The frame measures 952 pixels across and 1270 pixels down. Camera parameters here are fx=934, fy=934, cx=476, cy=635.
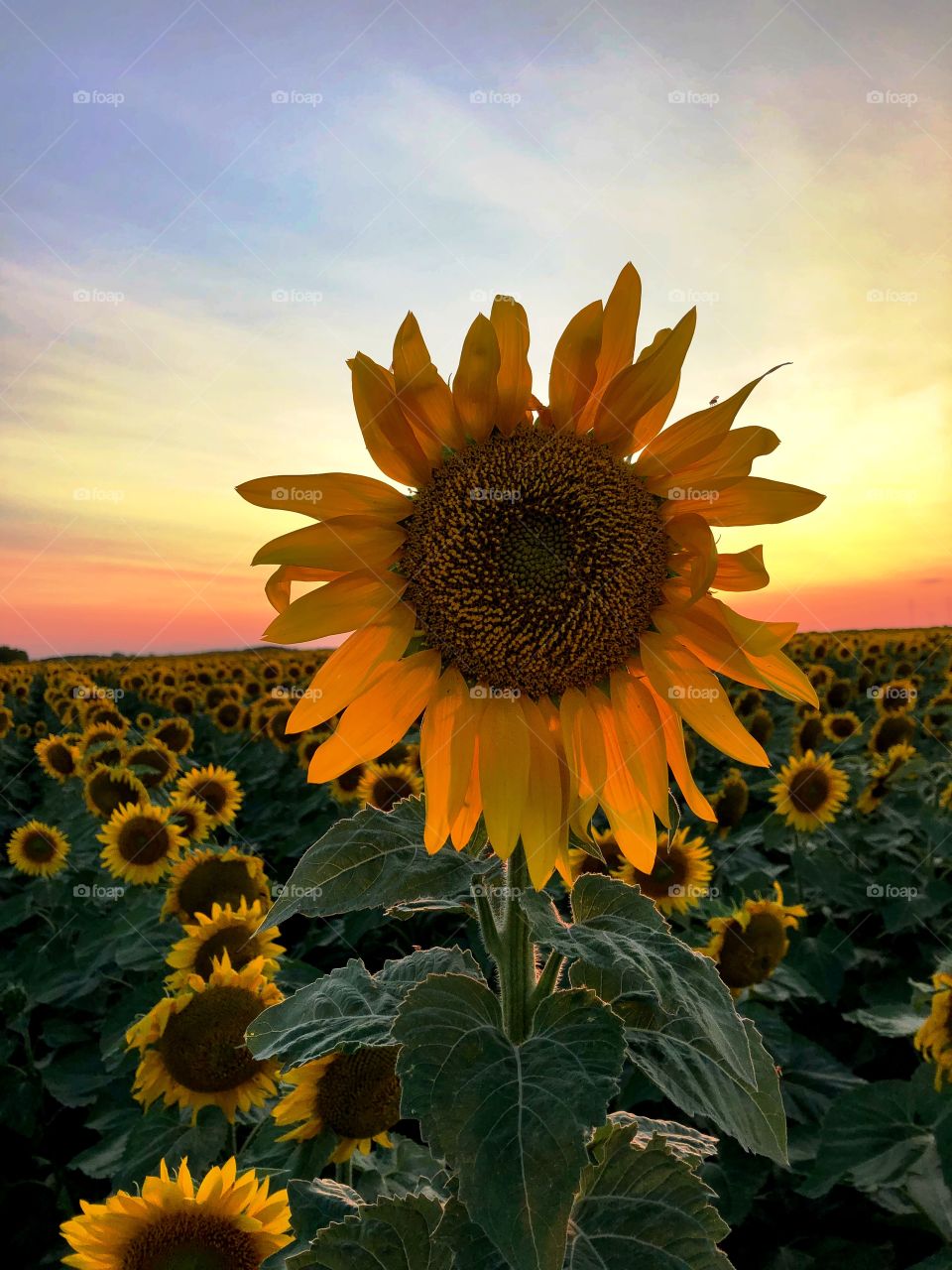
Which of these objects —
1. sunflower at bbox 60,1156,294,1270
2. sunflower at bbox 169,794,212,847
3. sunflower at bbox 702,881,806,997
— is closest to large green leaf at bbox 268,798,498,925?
sunflower at bbox 60,1156,294,1270

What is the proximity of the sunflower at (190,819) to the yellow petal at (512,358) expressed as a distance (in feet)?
14.3

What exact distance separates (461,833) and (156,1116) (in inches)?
92.6

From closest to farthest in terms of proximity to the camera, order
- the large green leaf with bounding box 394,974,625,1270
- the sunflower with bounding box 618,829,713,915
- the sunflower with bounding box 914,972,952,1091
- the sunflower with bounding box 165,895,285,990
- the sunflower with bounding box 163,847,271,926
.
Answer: the large green leaf with bounding box 394,974,625,1270 < the sunflower with bounding box 914,972,952,1091 < the sunflower with bounding box 165,895,285,990 < the sunflower with bounding box 163,847,271,926 < the sunflower with bounding box 618,829,713,915

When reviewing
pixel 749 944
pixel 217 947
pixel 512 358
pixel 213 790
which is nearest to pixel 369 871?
pixel 512 358

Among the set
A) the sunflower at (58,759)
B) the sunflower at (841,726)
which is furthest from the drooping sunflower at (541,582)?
the sunflower at (58,759)

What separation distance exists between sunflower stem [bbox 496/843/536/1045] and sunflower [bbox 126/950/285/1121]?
5.81ft

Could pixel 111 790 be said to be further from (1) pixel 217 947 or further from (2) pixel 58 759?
(2) pixel 58 759

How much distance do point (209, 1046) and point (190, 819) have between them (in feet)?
8.73

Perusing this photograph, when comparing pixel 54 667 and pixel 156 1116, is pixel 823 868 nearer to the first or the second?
pixel 156 1116

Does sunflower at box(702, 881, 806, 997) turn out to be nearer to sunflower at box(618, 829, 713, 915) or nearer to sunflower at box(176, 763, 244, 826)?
sunflower at box(618, 829, 713, 915)

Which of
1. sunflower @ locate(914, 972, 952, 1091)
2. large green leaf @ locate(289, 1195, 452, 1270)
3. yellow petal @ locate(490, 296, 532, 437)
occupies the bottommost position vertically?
sunflower @ locate(914, 972, 952, 1091)

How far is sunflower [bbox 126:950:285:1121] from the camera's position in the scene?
10.2ft

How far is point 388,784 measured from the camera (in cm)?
614

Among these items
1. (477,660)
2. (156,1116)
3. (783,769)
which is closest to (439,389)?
(477,660)
